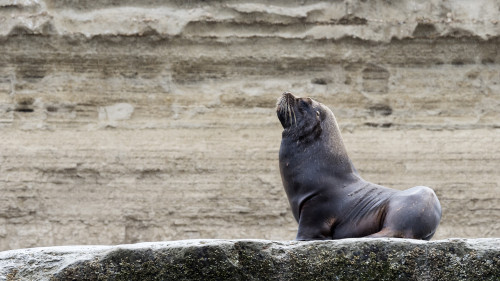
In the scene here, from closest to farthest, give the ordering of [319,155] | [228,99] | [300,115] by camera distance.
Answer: [319,155]
[300,115]
[228,99]

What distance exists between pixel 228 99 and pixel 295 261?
6.39 metres

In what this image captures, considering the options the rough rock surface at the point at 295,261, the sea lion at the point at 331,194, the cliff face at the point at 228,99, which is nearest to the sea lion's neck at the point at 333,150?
the sea lion at the point at 331,194

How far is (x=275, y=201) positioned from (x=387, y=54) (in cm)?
195

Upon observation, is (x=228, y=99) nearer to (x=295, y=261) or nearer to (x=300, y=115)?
(x=300, y=115)

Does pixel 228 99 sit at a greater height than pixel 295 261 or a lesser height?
lesser

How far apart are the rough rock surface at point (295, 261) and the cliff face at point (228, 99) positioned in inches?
229

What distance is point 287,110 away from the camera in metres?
5.59

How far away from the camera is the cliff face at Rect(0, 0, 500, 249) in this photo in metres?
9.98

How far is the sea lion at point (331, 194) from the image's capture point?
16.2 feet

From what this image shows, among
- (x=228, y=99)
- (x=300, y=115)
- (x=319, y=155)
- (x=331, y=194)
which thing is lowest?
(x=228, y=99)

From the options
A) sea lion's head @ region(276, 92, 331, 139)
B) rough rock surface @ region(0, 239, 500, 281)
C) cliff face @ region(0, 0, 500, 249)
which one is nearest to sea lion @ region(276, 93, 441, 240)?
sea lion's head @ region(276, 92, 331, 139)

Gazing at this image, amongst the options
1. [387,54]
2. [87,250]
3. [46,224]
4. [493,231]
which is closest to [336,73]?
[387,54]

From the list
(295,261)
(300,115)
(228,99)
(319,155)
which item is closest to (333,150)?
(319,155)

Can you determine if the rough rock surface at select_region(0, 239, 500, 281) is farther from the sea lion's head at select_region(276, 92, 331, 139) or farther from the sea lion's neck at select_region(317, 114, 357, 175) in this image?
the sea lion's head at select_region(276, 92, 331, 139)
